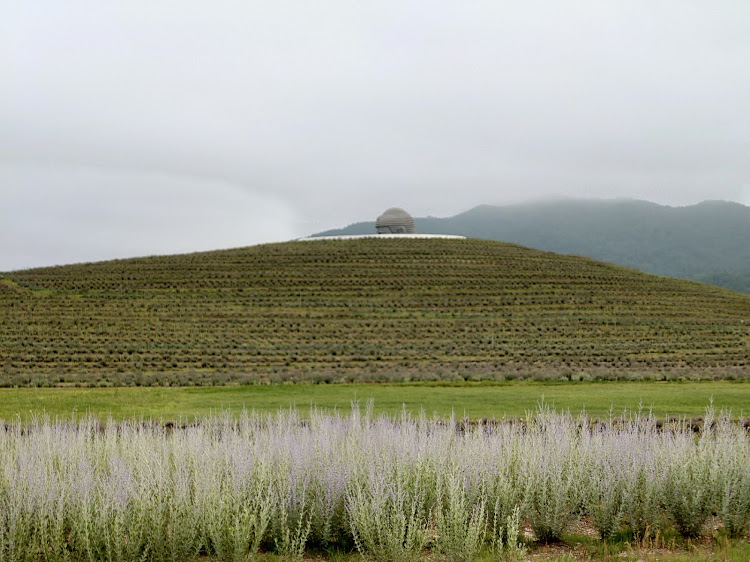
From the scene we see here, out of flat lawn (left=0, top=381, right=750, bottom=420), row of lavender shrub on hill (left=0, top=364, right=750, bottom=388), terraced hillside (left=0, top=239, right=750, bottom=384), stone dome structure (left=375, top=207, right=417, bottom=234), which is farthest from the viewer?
stone dome structure (left=375, top=207, right=417, bottom=234)

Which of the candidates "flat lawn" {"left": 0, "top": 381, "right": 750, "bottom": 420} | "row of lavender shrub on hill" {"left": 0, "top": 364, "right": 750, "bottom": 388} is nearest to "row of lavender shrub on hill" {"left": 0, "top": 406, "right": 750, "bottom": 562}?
"flat lawn" {"left": 0, "top": 381, "right": 750, "bottom": 420}

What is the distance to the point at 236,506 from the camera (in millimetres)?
7336

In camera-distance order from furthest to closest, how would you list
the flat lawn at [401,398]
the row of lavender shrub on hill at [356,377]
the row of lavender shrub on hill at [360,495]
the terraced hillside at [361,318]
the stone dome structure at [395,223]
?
the stone dome structure at [395,223], the terraced hillside at [361,318], the row of lavender shrub on hill at [356,377], the flat lawn at [401,398], the row of lavender shrub on hill at [360,495]

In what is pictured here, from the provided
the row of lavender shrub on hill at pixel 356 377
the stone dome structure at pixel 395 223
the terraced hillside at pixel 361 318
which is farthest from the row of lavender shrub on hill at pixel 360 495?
the stone dome structure at pixel 395 223

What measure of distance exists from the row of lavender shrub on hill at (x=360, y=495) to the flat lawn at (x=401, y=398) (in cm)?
869

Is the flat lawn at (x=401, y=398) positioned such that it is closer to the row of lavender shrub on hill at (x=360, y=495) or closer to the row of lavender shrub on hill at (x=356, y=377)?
the row of lavender shrub on hill at (x=356, y=377)

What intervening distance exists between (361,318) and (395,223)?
53903 mm

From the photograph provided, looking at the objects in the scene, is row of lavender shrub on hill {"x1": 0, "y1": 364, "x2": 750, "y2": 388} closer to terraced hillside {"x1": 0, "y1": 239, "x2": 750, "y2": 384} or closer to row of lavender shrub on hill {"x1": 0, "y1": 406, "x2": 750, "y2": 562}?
terraced hillside {"x1": 0, "y1": 239, "x2": 750, "y2": 384}

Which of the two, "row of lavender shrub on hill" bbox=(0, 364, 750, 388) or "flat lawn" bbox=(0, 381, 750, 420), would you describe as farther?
"row of lavender shrub on hill" bbox=(0, 364, 750, 388)

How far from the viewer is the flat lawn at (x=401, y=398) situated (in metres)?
20.2

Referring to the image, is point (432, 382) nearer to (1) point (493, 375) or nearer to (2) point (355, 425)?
(1) point (493, 375)

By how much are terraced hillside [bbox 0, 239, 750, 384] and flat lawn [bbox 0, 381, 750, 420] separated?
3253mm

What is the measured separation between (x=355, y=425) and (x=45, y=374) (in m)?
29.1

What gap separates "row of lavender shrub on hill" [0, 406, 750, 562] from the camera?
7.35 metres
